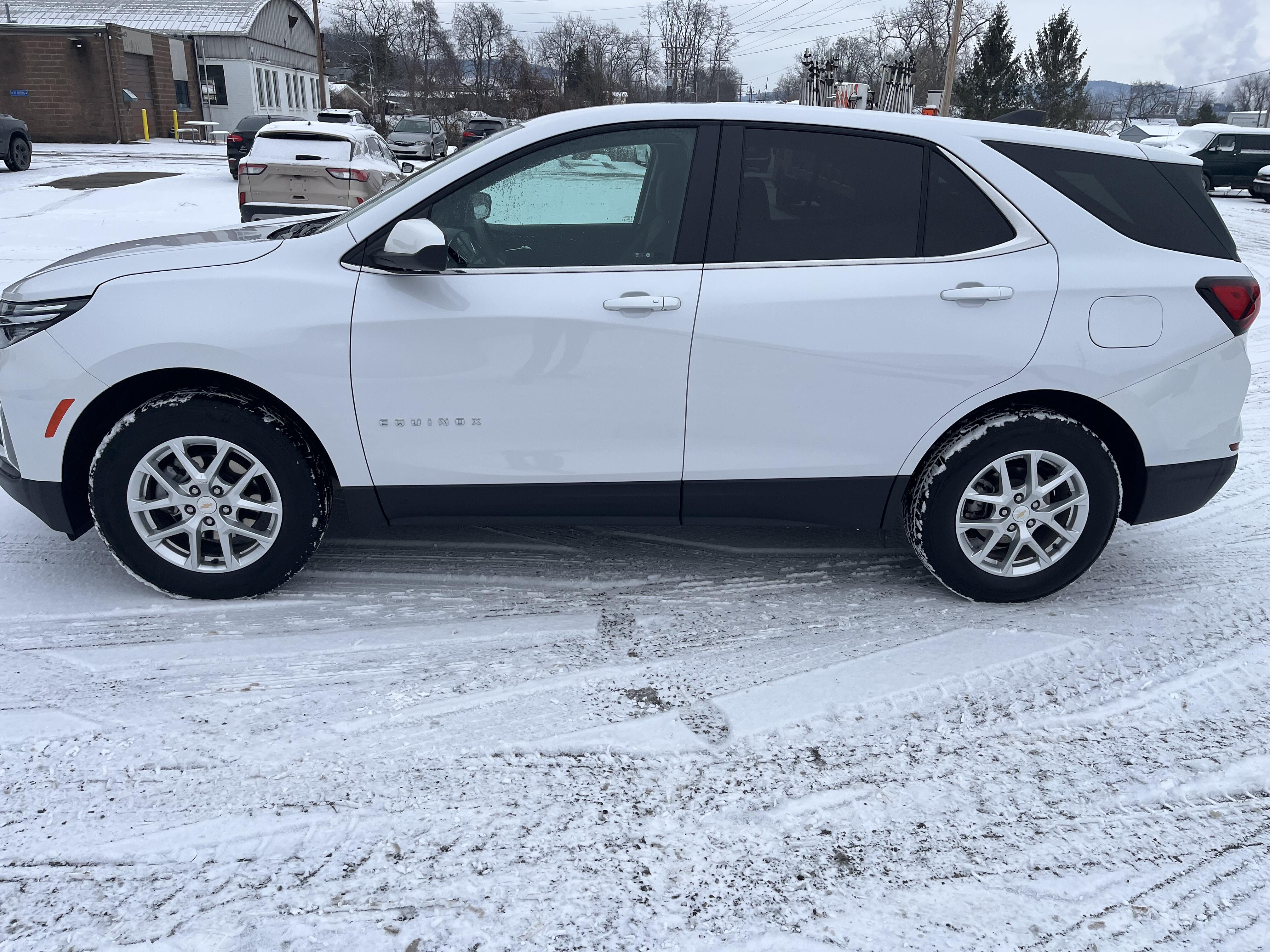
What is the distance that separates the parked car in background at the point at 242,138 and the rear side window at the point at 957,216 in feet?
63.1

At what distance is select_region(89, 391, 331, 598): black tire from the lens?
3.38 meters

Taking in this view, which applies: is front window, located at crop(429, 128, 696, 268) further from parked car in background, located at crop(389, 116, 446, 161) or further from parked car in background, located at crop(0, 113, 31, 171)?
parked car in background, located at crop(389, 116, 446, 161)

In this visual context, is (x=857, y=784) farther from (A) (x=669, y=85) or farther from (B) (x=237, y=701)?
(A) (x=669, y=85)

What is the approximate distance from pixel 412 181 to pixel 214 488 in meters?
1.33

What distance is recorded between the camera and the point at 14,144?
22094 mm

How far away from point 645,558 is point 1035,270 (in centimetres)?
192

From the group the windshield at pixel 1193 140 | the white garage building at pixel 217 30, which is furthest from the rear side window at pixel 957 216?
the white garage building at pixel 217 30

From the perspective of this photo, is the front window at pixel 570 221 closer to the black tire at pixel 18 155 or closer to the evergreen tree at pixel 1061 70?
the black tire at pixel 18 155

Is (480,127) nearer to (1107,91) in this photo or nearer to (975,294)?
(975,294)

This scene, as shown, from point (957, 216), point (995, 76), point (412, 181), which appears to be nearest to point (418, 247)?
point (412, 181)

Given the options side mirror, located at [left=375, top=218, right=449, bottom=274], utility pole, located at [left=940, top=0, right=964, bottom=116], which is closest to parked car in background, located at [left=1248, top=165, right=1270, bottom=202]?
utility pole, located at [left=940, top=0, right=964, bottom=116]

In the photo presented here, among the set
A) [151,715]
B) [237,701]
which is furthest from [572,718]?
[151,715]

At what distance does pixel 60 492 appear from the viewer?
3480 mm

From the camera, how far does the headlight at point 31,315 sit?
3.36 meters
